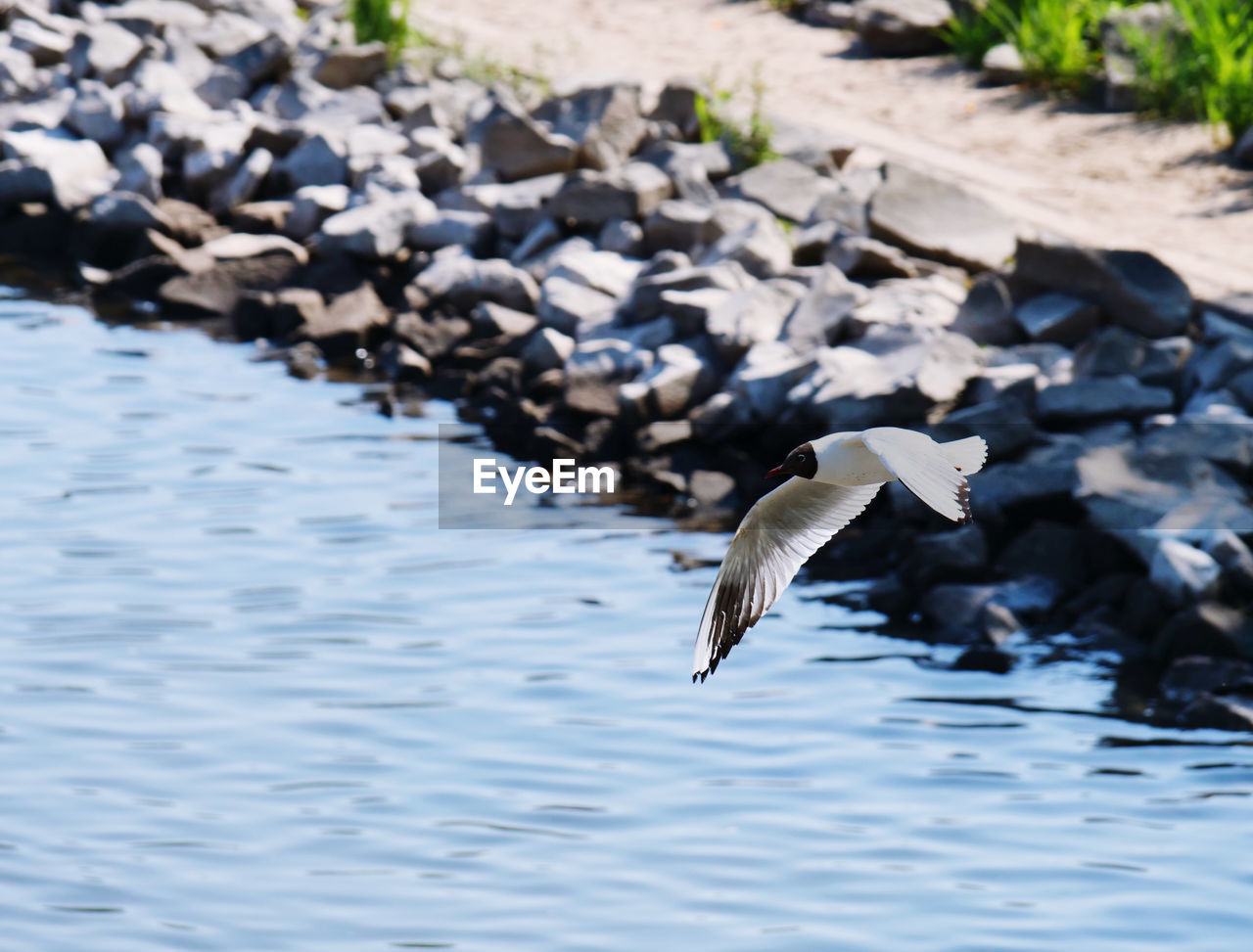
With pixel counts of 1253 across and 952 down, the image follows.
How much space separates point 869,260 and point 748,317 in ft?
→ 2.73

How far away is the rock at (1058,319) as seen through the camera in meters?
9.31

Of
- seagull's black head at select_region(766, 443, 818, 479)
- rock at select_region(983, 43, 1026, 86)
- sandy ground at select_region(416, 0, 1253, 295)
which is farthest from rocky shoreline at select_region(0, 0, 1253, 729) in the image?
seagull's black head at select_region(766, 443, 818, 479)

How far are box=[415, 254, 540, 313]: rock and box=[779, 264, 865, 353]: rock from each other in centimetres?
192

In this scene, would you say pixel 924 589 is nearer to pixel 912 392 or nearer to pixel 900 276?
pixel 912 392

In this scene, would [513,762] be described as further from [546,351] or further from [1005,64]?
[1005,64]

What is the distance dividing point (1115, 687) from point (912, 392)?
204cm

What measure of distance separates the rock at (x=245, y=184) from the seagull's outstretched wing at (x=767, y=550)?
27.0ft

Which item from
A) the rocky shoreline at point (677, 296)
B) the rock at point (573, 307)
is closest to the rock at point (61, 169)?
the rocky shoreline at point (677, 296)

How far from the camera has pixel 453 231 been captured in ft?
39.3

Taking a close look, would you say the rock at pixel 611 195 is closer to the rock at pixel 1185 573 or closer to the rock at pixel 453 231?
the rock at pixel 453 231

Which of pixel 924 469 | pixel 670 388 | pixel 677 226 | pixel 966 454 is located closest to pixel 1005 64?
pixel 677 226

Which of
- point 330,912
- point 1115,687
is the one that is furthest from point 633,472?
point 330,912

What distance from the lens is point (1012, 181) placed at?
11328mm

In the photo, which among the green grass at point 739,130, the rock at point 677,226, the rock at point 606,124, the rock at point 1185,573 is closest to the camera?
the rock at point 1185,573
